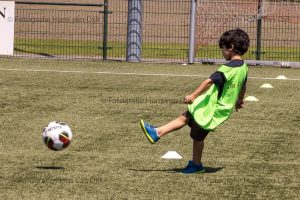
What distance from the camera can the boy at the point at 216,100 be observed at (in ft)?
32.8

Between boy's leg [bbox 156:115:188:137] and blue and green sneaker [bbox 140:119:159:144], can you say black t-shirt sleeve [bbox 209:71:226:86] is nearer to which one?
boy's leg [bbox 156:115:188:137]

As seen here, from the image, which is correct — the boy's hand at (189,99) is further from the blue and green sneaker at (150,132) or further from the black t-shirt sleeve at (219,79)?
the blue and green sneaker at (150,132)

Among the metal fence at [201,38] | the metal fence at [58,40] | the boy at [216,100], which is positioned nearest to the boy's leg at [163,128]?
the boy at [216,100]

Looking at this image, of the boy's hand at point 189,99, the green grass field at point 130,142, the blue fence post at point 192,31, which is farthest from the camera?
the blue fence post at point 192,31

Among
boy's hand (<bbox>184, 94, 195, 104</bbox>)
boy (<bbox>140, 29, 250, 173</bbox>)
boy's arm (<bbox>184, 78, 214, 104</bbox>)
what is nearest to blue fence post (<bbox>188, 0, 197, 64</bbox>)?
boy (<bbox>140, 29, 250, 173</bbox>)

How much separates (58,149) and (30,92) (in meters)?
6.20

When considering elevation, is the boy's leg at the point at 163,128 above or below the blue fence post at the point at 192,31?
below

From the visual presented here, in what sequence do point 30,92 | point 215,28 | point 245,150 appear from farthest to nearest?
point 215,28, point 30,92, point 245,150

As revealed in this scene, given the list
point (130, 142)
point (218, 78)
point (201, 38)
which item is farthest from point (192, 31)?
point (218, 78)

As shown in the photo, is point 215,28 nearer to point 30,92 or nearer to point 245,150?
point 30,92

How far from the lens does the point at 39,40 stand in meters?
27.8

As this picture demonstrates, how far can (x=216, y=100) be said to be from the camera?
1011 centimetres

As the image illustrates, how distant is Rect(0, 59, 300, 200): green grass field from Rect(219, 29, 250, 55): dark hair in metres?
1.30

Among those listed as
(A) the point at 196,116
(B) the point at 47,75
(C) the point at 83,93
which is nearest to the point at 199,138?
(A) the point at 196,116
